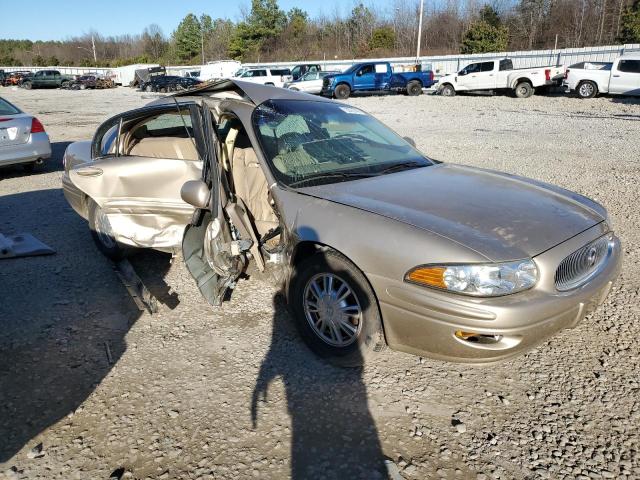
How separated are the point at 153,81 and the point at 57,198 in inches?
1363

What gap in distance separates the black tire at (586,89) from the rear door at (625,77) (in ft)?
2.32

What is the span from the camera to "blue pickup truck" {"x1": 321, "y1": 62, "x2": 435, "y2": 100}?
1035 inches

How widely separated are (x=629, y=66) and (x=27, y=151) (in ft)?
66.6

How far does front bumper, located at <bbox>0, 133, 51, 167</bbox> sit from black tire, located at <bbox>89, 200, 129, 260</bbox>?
178 inches

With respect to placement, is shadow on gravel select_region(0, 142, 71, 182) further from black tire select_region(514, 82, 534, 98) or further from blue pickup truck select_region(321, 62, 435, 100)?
black tire select_region(514, 82, 534, 98)

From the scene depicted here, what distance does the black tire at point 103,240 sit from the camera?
4.59 metres

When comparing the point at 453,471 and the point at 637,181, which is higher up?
the point at 637,181

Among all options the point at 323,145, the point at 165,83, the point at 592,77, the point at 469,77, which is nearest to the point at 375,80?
the point at 469,77

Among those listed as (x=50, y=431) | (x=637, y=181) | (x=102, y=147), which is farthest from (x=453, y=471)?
(x=637, y=181)

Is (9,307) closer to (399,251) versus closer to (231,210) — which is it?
(231,210)

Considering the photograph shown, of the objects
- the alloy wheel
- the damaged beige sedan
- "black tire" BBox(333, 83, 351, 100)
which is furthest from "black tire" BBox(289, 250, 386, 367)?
"black tire" BBox(333, 83, 351, 100)

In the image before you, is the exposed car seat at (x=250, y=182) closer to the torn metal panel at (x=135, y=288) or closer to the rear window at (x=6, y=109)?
the torn metal panel at (x=135, y=288)

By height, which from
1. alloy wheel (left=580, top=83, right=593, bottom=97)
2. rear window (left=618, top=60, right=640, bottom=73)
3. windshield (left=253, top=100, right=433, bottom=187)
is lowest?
windshield (left=253, top=100, right=433, bottom=187)

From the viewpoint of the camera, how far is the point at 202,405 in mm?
2760
